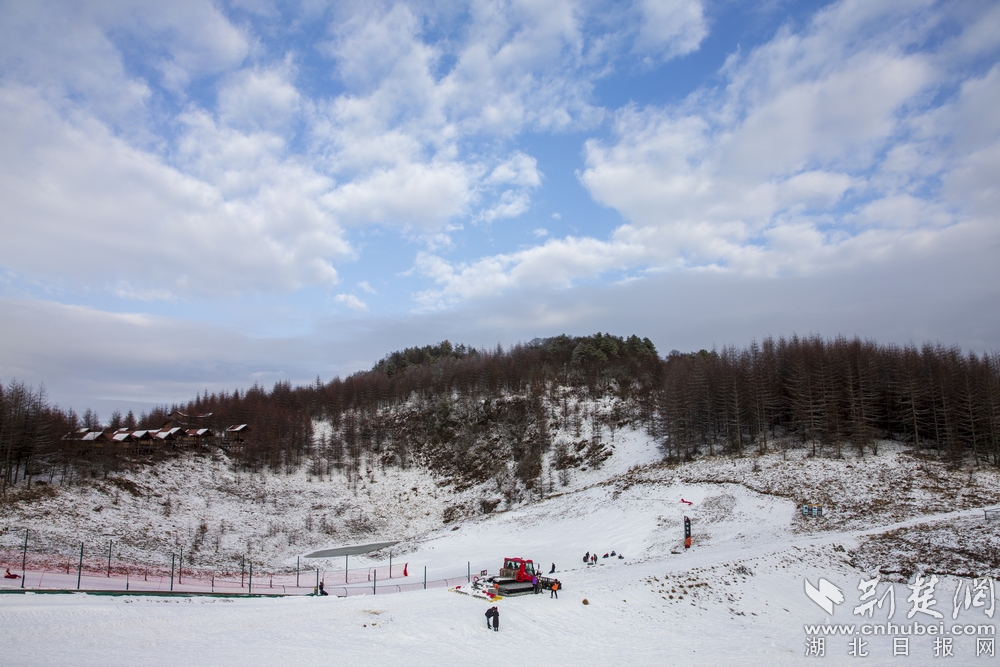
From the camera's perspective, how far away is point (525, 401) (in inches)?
3804

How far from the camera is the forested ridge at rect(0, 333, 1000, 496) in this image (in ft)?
179

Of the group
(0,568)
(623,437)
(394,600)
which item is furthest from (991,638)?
(623,437)

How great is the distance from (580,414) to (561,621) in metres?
66.4

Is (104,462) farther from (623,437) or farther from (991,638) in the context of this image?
(991,638)

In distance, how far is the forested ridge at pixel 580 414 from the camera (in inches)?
2147
